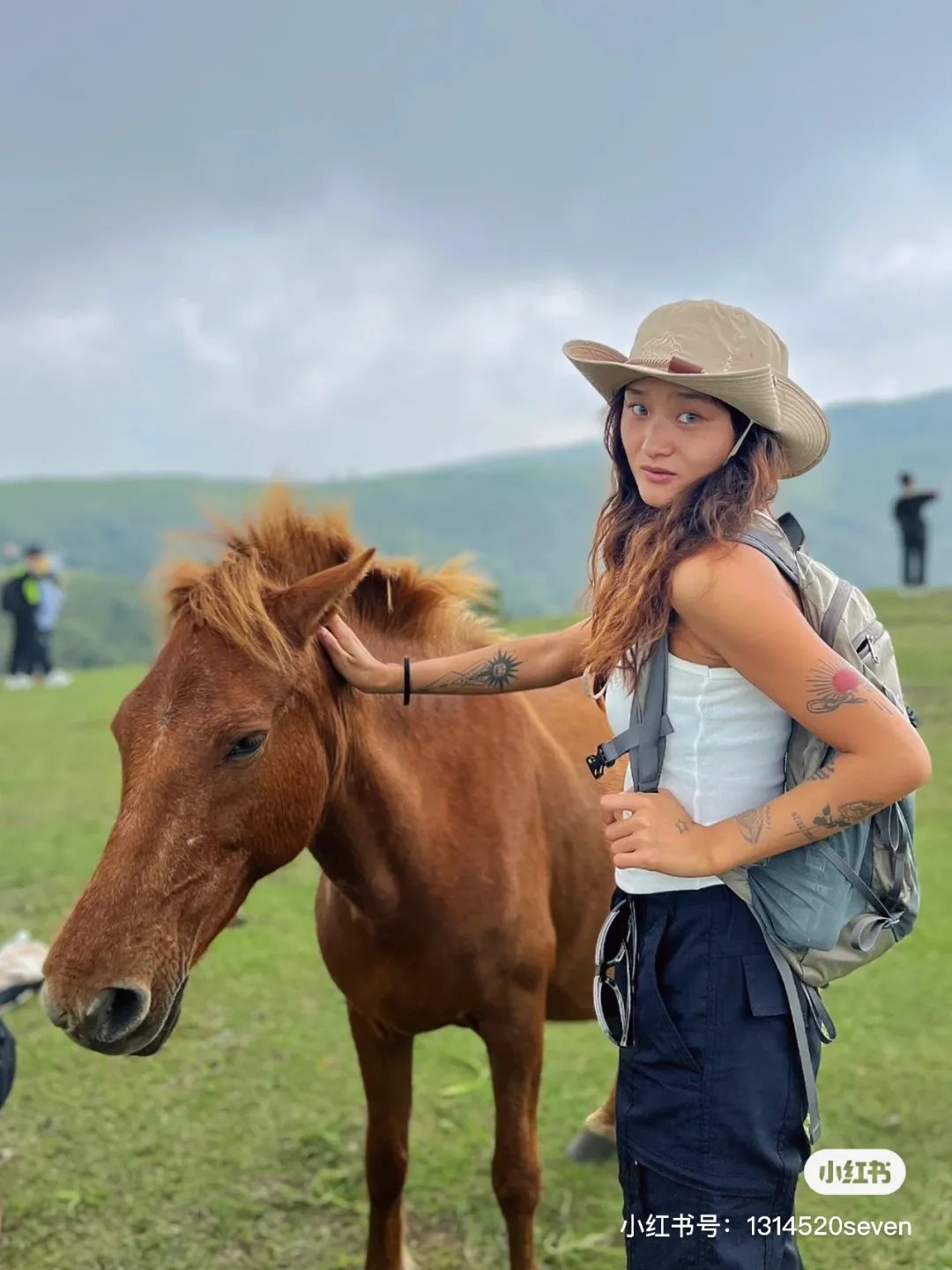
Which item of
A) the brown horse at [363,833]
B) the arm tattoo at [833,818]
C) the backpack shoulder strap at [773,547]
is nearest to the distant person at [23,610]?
the brown horse at [363,833]

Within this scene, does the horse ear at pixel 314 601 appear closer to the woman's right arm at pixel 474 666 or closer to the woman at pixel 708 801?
the woman's right arm at pixel 474 666

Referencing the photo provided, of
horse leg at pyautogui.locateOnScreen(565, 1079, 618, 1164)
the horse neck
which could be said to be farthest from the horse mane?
horse leg at pyautogui.locateOnScreen(565, 1079, 618, 1164)

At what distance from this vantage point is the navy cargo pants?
160cm

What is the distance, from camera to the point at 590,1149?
3416 millimetres

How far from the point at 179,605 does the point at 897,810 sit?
1545mm

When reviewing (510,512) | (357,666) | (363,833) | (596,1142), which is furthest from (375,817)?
(510,512)

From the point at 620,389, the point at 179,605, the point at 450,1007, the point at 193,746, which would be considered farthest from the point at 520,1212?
the point at 620,389

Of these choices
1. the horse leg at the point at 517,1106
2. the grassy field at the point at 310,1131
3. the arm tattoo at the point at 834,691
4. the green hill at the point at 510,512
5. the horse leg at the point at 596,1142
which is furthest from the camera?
the green hill at the point at 510,512

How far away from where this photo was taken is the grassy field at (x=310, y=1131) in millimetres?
3016

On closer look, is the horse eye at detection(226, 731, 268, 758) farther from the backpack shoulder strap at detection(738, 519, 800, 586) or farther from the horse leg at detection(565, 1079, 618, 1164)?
the horse leg at detection(565, 1079, 618, 1164)

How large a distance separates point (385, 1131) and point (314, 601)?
5.49ft

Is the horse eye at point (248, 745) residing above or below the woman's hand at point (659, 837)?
above

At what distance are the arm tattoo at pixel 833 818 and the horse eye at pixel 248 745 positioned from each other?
103 centimetres

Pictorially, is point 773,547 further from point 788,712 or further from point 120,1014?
point 120,1014
